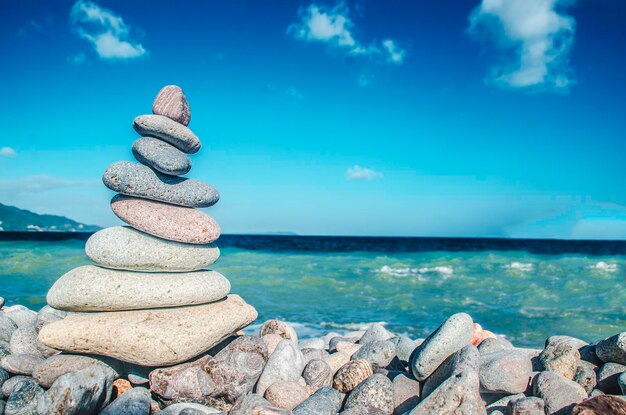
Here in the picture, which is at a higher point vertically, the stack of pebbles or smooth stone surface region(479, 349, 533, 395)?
the stack of pebbles

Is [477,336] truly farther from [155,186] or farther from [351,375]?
[155,186]

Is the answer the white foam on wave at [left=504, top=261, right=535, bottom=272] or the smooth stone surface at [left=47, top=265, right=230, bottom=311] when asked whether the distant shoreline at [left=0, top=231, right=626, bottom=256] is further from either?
the smooth stone surface at [left=47, top=265, right=230, bottom=311]

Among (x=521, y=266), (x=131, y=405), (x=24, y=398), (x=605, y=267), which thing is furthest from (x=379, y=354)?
(x=605, y=267)

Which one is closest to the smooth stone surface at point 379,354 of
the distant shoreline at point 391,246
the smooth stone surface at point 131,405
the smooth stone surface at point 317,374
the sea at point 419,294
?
the smooth stone surface at point 317,374

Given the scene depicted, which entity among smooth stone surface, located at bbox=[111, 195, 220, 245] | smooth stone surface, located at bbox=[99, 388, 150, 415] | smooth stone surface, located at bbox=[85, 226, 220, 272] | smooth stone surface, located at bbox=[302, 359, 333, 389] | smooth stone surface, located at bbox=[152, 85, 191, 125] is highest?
smooth stone surface, located at bbox=[152, 85, 191, 125]

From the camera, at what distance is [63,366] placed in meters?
5.09

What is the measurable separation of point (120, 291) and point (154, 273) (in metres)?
0.46

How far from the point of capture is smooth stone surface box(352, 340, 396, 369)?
632 centimetres

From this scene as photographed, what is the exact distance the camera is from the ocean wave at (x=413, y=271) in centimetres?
2623

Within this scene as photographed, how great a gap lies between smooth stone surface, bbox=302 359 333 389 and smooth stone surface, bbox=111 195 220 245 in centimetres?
196

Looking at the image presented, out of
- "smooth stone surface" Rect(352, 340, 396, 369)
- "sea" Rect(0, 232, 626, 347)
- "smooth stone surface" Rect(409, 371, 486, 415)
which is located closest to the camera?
"smooth stone surface" Rect(409, 371, 486, 415)

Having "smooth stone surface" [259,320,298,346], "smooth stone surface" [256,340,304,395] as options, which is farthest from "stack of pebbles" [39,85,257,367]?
"smooth stone surface" [259,320,298,346]

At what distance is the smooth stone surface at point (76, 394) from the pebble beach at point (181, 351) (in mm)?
13

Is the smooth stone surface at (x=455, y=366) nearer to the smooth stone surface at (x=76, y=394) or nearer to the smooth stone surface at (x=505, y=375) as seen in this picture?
the smooth stone surface at (x=505, y=375)
